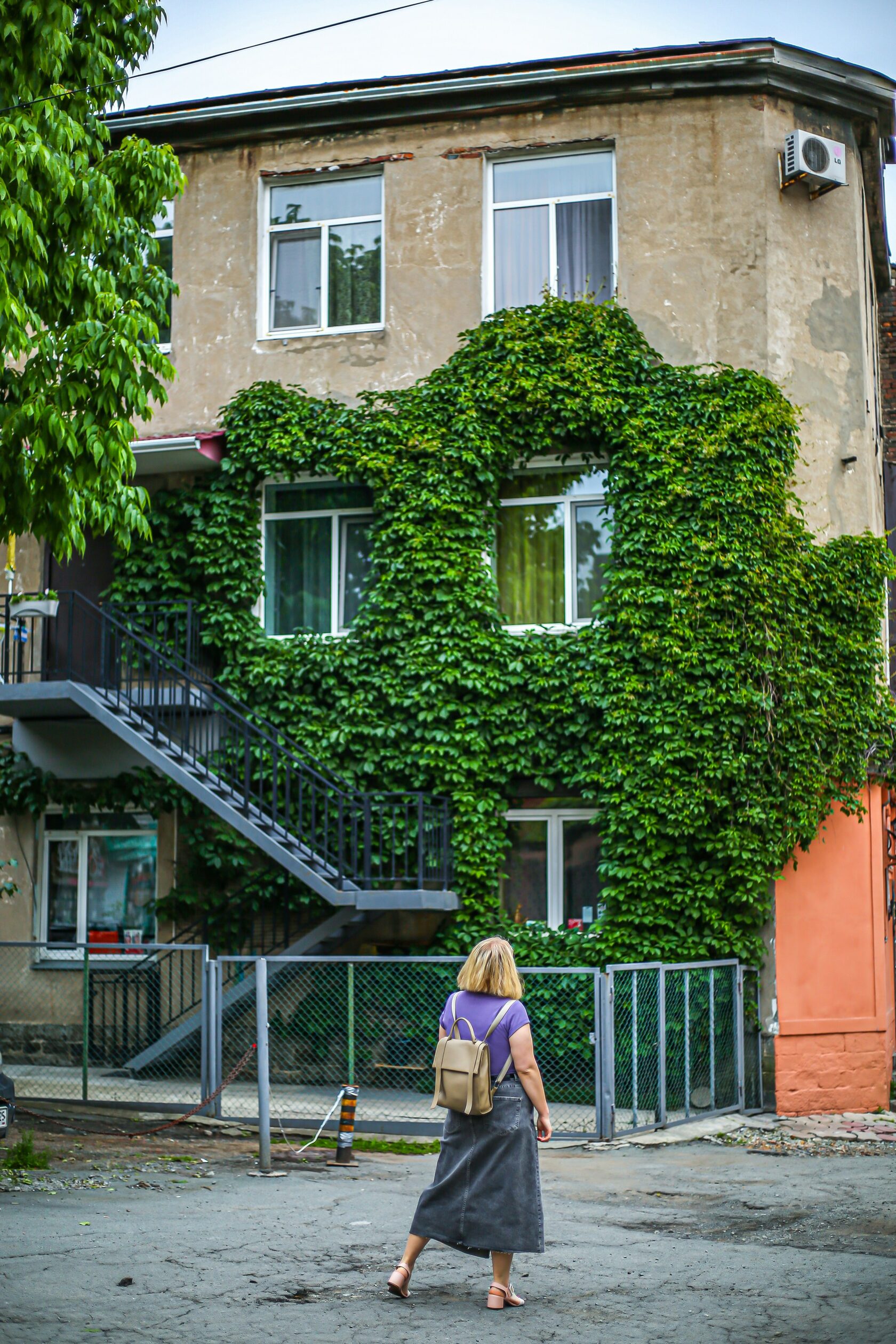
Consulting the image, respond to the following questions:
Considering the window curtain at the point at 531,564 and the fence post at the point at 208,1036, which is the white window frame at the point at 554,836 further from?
the fence post at the point at 208,1036

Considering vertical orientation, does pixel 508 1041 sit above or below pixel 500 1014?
below

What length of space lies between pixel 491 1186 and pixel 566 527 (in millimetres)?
9641

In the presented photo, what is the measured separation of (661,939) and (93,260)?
8063 millimetres

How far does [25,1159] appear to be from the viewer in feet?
31.2

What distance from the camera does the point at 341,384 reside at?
15.7 meters

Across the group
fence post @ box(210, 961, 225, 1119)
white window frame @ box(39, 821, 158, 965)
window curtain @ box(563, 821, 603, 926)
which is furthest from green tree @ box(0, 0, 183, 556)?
white window frame @ box(39, 821, 158, 965)

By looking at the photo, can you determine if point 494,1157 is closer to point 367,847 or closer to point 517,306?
point 367,847

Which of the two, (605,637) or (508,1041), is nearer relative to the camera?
(508,1041)

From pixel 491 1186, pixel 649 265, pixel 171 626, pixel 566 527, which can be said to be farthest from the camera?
pixel 171 626

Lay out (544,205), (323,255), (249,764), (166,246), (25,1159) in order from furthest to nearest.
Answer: (166,246) < (323,255) < (544,205) < (249,764) < (25,1159)

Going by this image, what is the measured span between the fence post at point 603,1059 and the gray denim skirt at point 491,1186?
16.1ft

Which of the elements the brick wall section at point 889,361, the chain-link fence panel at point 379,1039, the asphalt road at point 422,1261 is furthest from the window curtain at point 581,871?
the brick wall section at point 889,361

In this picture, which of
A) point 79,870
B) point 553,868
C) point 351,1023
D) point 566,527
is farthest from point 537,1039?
point 79,870

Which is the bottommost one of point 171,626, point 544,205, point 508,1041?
point 508,1041
